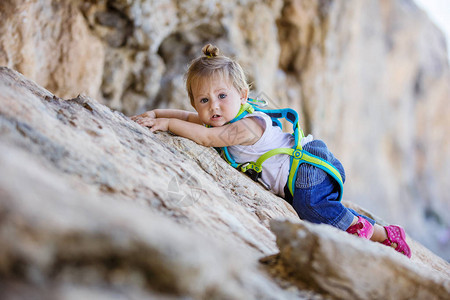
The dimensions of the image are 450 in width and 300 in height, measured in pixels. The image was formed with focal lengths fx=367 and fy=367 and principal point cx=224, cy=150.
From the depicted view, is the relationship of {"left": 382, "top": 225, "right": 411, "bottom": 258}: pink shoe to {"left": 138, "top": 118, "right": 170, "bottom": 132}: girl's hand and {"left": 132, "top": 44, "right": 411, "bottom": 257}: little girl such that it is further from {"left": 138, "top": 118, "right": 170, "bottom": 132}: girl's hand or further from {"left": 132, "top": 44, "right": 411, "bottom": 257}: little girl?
{"left": 138, "top": 118, "right": 170, "bottom": 132}: girl's hand

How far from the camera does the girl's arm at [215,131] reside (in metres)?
1.32

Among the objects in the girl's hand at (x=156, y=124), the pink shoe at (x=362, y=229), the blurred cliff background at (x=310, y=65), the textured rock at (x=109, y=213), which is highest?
the blurred cliff background at (x=310, y=65)

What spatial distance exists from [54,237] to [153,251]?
0.11m

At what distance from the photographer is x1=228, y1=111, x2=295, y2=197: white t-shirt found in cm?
141

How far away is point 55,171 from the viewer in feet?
2.12

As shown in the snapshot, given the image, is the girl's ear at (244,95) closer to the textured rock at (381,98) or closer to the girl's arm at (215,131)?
the girl's arm at (215,131)

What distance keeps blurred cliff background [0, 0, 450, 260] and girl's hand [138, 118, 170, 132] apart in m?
0.85

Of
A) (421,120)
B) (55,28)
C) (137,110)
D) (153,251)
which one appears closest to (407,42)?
(421,120)

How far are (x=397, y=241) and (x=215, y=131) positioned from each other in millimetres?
788

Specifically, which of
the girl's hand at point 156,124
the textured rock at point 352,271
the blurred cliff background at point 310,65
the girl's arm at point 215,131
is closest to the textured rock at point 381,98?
the blurred cliff background at point 310,65

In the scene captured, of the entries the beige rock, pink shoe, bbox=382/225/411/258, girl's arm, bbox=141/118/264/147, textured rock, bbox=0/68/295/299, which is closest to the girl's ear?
girl's arm, bbox=141/118/264/147

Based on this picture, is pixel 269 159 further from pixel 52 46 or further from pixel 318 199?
pixel 52 46

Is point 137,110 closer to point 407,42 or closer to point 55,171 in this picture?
point 55,171

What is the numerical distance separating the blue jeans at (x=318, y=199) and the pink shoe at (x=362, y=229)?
24 millimetres
